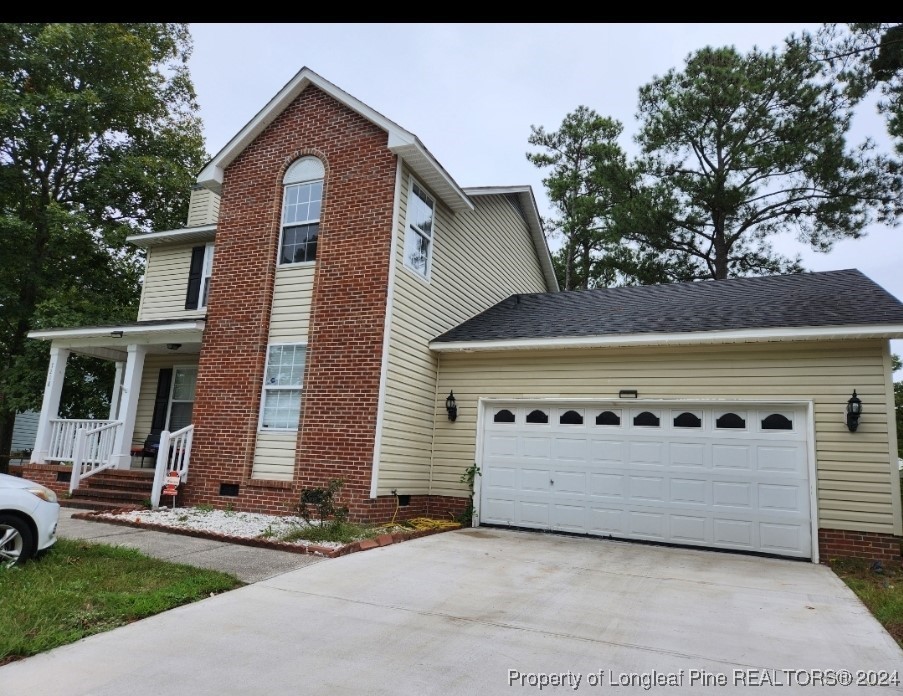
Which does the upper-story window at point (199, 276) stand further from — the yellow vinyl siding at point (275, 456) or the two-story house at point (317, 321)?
the yellow vinyl siding at point (275, 456)

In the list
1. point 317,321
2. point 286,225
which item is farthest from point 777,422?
point 286,225

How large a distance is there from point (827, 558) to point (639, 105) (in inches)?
763

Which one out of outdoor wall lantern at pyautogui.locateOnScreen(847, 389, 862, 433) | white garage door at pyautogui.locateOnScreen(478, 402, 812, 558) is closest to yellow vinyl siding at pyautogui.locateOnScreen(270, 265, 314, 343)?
white garage door at pyautogui.locateOnScreen(478, 402, 812, 558)

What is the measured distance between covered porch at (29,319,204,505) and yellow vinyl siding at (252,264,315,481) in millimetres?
1410

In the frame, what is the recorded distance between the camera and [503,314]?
514 inches

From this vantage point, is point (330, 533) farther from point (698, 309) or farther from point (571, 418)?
point (698, 309)

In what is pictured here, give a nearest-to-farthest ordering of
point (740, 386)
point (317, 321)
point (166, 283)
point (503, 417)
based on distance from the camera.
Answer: point (740, 386) < point (317, 321) < point (503, 417) < point (166, 283)

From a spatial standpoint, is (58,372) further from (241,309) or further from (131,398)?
(241,309)

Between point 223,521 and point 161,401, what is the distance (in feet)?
19.5

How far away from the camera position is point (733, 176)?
21953 mm

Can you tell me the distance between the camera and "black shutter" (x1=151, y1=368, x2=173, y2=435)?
45.0ft

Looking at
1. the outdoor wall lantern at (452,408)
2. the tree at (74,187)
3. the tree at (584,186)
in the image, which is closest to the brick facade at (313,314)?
the outdoor wall lantern at (452,408)

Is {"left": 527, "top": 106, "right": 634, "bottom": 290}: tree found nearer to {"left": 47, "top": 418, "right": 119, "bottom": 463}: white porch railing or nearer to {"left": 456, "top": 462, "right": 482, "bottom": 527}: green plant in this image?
{"left": 456, "top": 462, "right": 482, "bottom": 527}: green plant

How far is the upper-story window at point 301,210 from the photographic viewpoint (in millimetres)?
11047
